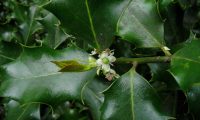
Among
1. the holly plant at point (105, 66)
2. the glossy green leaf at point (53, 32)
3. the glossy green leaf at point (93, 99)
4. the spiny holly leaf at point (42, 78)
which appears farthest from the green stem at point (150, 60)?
the glossy green leaf at point (53, 32)

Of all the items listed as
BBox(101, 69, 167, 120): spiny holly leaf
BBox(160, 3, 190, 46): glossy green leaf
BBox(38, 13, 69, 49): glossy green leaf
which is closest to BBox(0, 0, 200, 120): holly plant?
BBox(101, 69, 167, 120): spiny holly leaf

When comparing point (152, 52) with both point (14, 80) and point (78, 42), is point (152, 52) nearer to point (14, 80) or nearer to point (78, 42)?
point (78, 42)

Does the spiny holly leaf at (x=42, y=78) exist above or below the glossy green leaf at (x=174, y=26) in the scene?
below

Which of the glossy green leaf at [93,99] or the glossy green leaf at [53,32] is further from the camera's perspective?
the glossy green leaf at [53,32]

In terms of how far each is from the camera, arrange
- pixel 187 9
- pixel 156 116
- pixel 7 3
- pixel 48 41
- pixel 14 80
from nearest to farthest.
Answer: pixel 156 116, pixel 14 80, pixel 187 9, pixel 48 41, pixel 7 3

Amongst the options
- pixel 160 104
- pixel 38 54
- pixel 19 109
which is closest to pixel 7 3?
pixel 19 109

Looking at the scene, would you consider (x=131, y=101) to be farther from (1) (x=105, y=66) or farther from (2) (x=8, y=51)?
(2) (x=8, y=51)

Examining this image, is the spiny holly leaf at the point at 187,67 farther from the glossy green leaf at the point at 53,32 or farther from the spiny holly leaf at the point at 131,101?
the glossy green leaf at the point at 53,32
